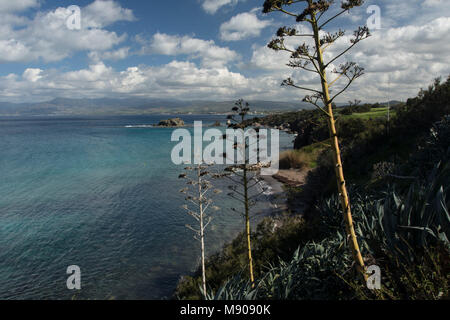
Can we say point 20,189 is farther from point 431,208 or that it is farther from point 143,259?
point 431,208

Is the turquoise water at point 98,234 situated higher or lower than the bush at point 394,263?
lower

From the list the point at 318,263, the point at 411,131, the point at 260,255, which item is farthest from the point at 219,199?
the point at 318,263

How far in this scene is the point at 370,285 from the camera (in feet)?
11.9

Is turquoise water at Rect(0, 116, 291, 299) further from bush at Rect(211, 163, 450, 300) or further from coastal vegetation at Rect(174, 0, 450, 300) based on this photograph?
bush at Rect(211, 163, 450, 300)

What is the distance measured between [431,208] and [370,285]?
202 cm

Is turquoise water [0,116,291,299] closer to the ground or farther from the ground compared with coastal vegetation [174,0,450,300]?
closer to the ground

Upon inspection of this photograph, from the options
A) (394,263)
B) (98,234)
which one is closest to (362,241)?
(394,263)

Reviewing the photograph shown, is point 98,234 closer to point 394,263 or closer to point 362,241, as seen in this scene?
point 362,241

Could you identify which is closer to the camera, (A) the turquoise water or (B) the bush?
(B) the bush

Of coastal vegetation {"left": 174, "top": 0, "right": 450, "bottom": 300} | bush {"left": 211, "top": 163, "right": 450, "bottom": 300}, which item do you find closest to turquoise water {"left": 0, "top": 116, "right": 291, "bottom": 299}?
coastal vegetation {"left": 174, "top": 0, "right": 450, "bottom": 300}

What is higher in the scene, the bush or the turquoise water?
the bush

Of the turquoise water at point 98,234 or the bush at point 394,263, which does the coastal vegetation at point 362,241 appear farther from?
the turquoise water at point 98,234

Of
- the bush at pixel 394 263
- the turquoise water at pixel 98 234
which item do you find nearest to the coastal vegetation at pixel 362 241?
the bush at pixel 394 263

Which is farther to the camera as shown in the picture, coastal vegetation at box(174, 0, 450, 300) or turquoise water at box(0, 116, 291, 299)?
turquoise water at box(0, 116, 291, 299)
